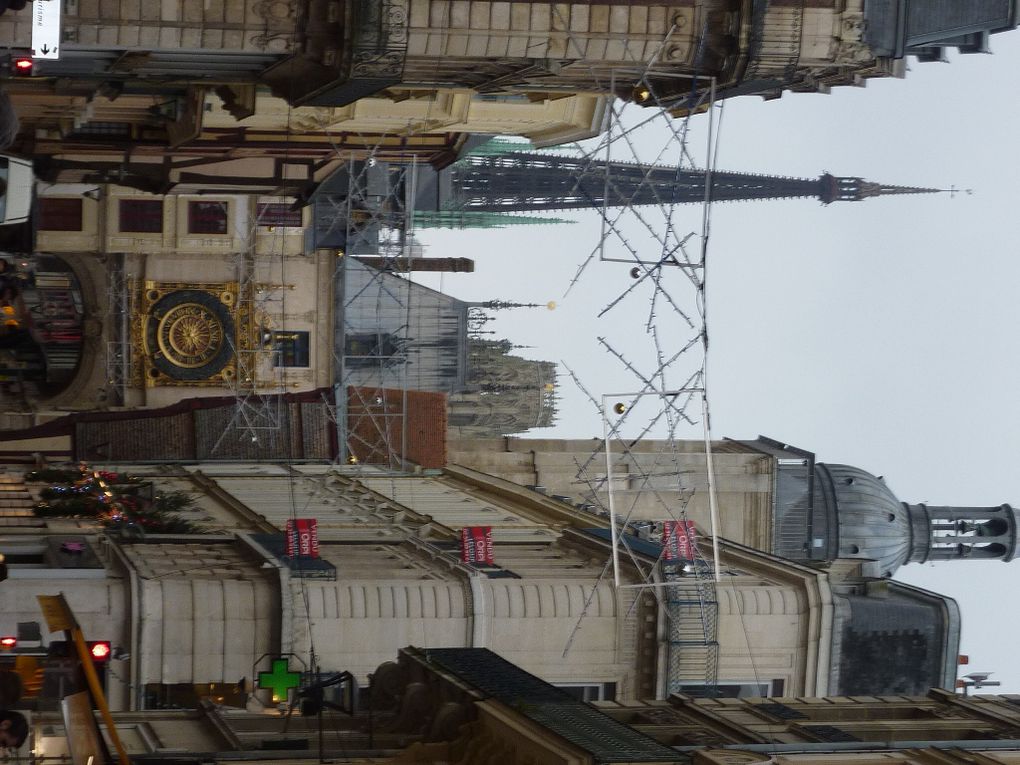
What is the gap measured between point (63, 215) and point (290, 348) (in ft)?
28.0

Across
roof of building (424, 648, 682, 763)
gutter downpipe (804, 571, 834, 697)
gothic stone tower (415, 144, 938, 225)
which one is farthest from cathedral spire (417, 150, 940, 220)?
roof of building (424, 648, 682, 763)

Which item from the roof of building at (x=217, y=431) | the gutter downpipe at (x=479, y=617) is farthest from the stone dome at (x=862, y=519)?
the gutter downpipe at (x=479, y=617)

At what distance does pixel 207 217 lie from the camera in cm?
5269

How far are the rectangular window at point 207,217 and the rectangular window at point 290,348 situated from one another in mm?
4444

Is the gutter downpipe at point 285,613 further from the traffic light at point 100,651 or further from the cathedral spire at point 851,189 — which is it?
the cathedral spire at point 851,189

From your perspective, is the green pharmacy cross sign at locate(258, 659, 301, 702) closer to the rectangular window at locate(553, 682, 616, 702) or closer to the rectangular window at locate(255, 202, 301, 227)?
the rectangular window at locate(553, 682, 616, 702)

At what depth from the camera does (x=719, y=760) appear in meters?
17.9

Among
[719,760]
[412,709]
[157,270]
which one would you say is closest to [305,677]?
[412,709]

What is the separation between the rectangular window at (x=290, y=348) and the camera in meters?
55.7

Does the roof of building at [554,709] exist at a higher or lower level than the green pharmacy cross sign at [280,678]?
higher

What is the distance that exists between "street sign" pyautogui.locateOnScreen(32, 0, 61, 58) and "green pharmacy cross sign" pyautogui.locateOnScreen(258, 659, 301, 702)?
1037 centimetres

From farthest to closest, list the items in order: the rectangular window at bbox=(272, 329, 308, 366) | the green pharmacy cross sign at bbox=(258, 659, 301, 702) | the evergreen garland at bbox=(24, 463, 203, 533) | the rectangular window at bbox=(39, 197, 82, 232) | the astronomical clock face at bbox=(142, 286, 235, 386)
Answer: the rectangular window at bbox=(272, 329, 308, 366)
the astronomical clock face at bbox=(142, 286, 235, 386)
the rectangular window at bbox=(39, 197, 82, 232)
the evergreen garland at bbox=(24, 463, 203, 533)
the green pharmacy cross sign at bbox=(258, 659, 301, 702)

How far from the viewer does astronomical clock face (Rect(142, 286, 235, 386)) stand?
53.9m

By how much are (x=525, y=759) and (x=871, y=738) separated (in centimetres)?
762
